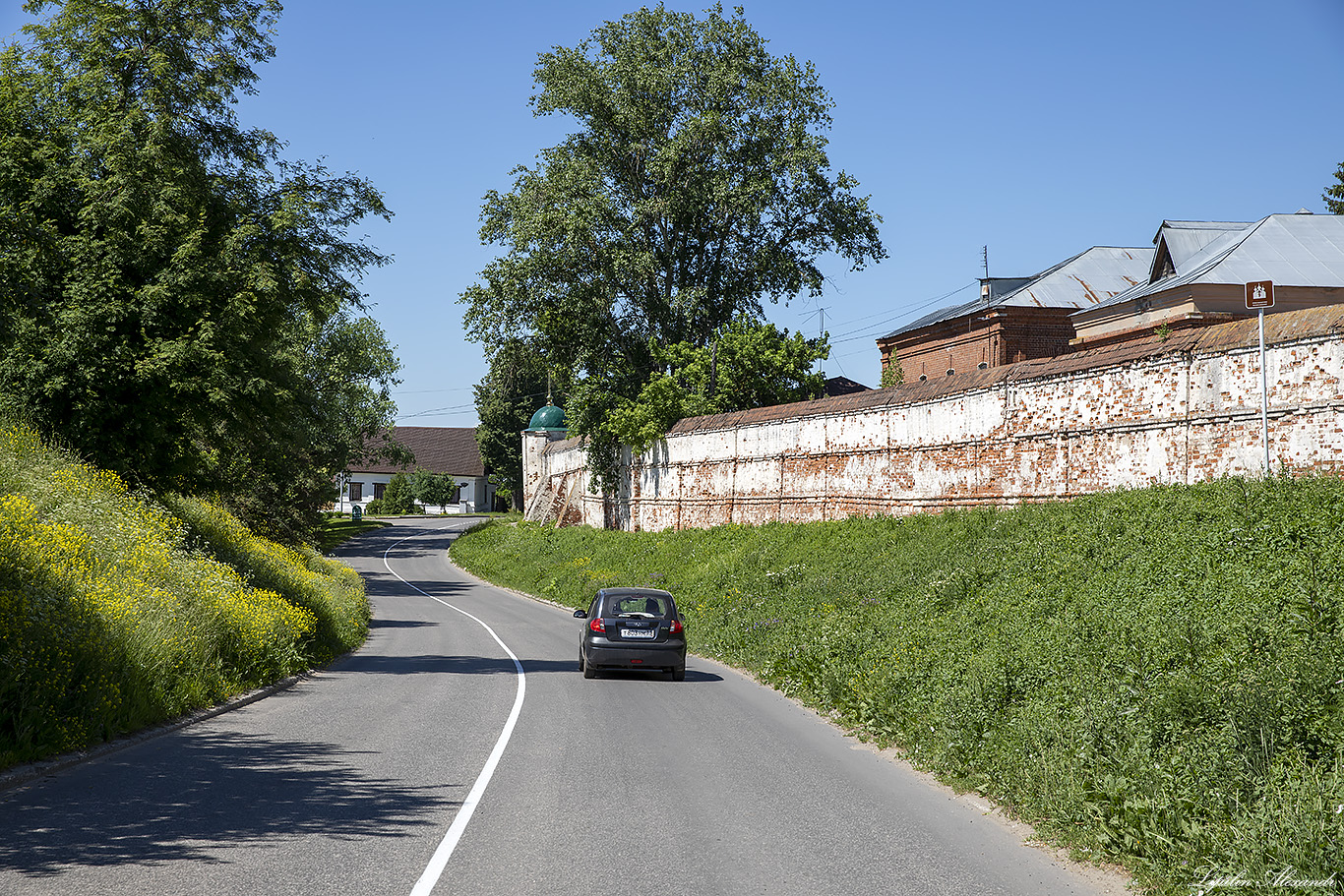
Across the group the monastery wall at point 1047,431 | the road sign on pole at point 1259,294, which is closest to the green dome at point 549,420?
the monastery wall at point 1047,431

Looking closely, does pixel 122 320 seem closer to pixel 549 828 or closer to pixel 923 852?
pixel 549 828

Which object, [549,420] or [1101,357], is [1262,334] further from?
[549,420]

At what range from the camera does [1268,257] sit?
3659cm

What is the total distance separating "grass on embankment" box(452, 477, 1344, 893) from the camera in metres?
6.70

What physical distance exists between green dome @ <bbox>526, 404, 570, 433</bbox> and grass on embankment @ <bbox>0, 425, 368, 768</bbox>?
53.3 m

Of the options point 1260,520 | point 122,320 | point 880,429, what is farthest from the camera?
point 880,429

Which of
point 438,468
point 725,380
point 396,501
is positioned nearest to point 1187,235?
point 725,380

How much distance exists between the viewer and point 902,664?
13.0 metres

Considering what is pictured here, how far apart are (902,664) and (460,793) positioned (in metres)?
6.21

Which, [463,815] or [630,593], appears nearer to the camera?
[463,815]

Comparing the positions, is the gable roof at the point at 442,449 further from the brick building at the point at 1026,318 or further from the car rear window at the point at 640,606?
the car rear window at the point at 640,606

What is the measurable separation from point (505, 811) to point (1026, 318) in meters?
44.3

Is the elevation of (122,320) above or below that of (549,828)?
above

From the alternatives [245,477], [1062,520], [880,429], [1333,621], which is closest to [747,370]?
[880,429]
